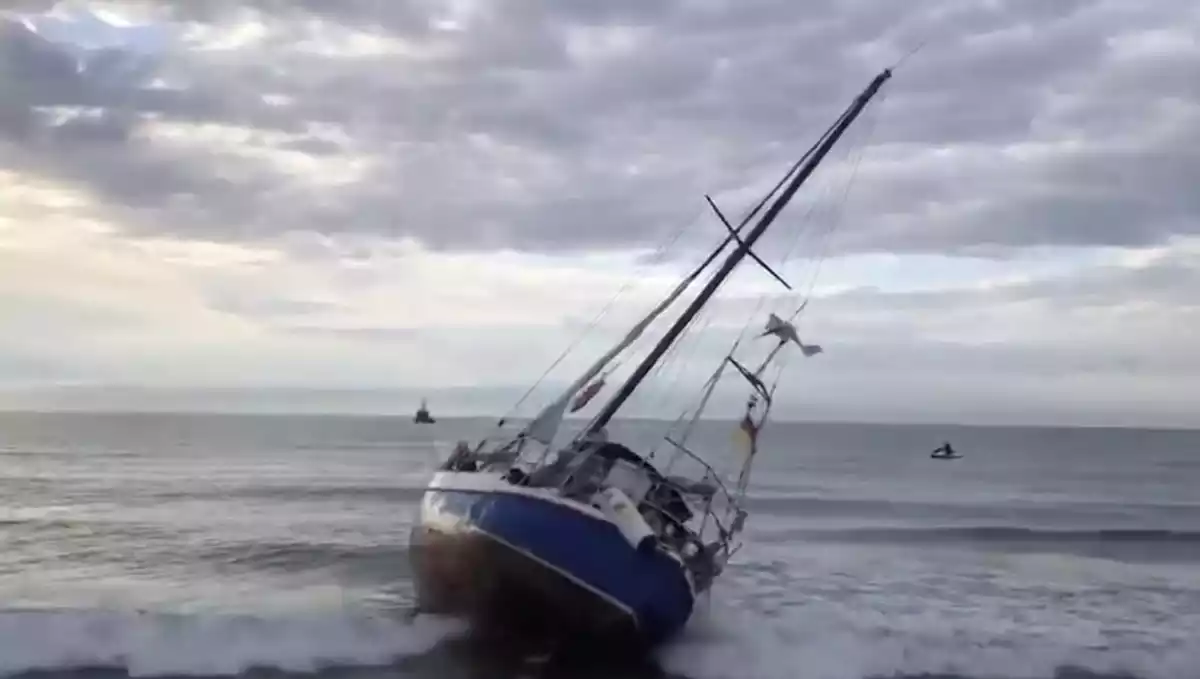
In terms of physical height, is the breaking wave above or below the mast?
below

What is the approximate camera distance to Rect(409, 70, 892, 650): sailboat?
623 inches

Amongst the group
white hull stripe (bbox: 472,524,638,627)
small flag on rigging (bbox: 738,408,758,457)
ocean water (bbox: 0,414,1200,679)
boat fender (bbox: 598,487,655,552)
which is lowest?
ocean water (bbox: 0,414,1200,679)

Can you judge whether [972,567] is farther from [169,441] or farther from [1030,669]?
[169,441]

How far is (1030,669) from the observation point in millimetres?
19156

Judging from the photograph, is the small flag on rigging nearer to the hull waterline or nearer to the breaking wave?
the hull waterline

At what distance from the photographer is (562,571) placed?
15.7 metres

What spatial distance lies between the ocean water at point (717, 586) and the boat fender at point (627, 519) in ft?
8.39

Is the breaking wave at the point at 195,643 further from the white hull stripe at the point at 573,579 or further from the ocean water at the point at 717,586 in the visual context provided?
the white hull stripe at the point at 573,579

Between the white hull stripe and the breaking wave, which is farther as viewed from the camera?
the breaking wave

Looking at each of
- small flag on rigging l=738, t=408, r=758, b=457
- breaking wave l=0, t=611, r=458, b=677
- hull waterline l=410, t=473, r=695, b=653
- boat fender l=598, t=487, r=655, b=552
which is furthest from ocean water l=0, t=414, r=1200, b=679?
small flag on rigging l=738, t=408, r=758, b=457

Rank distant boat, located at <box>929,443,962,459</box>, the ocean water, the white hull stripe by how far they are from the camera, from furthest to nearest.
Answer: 1. distant boat, located at <box>929,443,962,459</box>
2. the ocean water
3. the white hull stripe

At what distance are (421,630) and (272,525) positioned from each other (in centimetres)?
1882

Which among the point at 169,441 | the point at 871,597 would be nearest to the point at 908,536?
the point at 871,597

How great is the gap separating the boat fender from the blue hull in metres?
0.10
